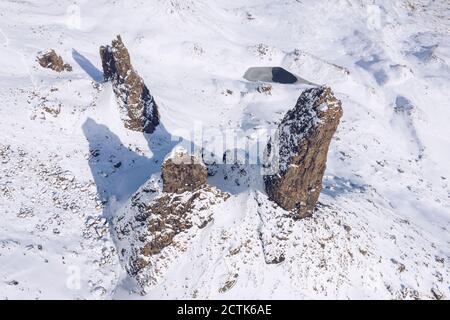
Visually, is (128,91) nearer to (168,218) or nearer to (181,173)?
(181,173)

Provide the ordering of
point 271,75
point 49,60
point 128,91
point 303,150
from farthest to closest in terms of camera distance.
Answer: point 271,75 < point 49,60 < point 128,91 < point 303,150

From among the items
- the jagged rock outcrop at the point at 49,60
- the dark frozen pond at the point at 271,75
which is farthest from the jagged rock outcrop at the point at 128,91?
the dark frozen pond at the point at 271,75

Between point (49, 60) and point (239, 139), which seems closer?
point (49, 60)

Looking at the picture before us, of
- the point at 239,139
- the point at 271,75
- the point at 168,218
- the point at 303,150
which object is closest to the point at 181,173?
the point at 168,218

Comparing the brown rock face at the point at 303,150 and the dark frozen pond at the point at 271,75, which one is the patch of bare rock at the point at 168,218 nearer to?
the brown rock face at the point at 303,150

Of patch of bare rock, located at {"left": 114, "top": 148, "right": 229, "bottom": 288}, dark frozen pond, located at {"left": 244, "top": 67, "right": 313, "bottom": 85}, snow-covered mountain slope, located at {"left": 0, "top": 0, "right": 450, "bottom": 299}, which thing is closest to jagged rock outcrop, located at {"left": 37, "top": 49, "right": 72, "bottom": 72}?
snow-covered mountain slope, located at {"left": 0, "top": 0, "right": 450, "bottom": 299}

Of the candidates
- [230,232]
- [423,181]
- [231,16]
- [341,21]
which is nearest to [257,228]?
[230,232]
